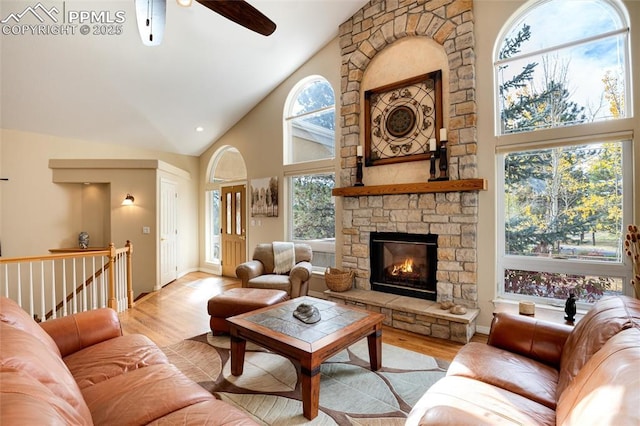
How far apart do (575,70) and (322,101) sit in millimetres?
3233

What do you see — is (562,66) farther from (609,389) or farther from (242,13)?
(609,389)

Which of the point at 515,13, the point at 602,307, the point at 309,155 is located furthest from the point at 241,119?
the point at 602,307

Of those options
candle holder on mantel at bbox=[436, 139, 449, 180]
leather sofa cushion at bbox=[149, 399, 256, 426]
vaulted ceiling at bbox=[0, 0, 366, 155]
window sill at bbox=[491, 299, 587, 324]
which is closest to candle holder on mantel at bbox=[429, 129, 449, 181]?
candle holder on mantel at bbox=[436, 139, 449, 180]

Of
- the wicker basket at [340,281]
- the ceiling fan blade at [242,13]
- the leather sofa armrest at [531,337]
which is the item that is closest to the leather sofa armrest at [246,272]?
the wicker basket at [340,281]

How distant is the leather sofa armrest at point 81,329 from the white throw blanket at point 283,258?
2.28 meters

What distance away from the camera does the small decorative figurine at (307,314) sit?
2363 mm

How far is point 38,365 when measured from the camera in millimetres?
1036

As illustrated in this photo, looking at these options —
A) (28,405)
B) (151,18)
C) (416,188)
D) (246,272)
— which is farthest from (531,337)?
(151,18)

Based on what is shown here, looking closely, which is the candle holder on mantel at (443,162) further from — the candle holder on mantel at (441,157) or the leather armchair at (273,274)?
the leather armchair at (273,274)

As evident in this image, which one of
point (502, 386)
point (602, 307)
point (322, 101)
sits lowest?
point (502, 386)

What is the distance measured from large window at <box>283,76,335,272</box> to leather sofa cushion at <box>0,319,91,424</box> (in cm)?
381

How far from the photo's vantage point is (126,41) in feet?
12.4

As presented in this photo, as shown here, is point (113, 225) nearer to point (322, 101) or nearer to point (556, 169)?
point (322, 101)

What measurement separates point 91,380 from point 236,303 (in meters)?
1.50
